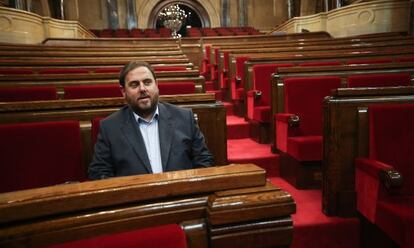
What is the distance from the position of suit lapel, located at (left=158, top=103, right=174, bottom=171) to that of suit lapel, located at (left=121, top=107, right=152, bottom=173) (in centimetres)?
6

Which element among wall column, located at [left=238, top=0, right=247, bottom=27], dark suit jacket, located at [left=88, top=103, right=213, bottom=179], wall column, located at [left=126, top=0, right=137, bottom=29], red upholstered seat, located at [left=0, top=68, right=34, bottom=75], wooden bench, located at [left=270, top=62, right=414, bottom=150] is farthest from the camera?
wall column, located at [left=238, top=0, right=247, bottom=27]

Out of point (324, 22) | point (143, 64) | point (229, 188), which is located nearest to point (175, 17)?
point (324, 22)

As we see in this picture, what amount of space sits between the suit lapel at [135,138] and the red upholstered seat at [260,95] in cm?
123

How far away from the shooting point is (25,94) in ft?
6.23

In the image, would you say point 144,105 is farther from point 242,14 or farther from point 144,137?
point 242,14

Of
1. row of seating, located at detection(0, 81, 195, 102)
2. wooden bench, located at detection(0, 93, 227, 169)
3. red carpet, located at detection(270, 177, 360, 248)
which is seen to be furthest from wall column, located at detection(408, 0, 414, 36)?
wooden bench, located at detection(0, 93, 227, 169)

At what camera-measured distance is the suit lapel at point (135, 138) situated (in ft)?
3.90

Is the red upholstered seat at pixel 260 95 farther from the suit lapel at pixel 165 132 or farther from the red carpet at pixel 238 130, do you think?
the suit lapel at pixel 165 132

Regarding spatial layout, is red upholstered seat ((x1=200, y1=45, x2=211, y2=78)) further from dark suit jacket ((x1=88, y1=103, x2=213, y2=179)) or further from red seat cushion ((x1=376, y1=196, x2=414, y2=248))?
red seat cushion ((x1=376, y1=196, x2=414, y2=248))

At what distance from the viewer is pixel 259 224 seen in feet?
2.00

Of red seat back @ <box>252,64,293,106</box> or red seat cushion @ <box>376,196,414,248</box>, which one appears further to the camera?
red seat back @ <box>252,64,293,106</box>

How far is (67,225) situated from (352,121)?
1.22 metres

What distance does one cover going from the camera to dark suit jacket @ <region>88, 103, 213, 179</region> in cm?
119

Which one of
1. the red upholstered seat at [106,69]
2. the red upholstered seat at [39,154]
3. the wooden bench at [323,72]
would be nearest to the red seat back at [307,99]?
the wooden bench at [323,72]
